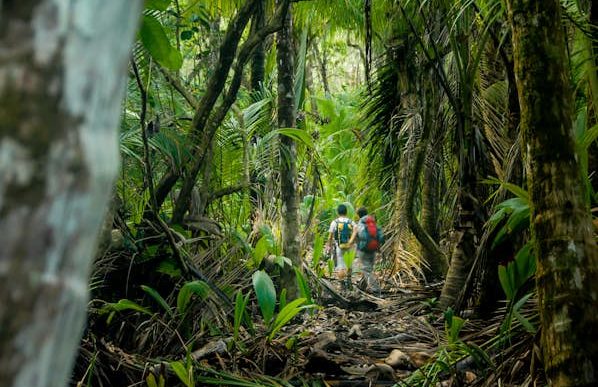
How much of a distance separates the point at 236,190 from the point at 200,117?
1.18m

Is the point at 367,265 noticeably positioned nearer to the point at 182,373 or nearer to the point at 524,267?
the point at 524,267

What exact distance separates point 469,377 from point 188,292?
192 centimetres

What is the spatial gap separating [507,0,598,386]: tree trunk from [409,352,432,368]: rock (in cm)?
198

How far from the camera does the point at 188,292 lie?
4.66m

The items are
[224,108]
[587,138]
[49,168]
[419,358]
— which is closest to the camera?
[49,168]

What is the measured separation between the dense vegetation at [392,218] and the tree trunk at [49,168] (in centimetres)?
2

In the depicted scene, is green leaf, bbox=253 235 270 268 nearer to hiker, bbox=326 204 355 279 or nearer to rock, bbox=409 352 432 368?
rock, bbox=409 352 432 368

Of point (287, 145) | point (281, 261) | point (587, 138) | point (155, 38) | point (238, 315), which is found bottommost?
point (238, 315)

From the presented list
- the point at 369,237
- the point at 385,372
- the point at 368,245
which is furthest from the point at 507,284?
the point at 369,237

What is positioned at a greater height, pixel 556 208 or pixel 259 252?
pixel 556 208

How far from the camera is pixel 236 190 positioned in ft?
21.6

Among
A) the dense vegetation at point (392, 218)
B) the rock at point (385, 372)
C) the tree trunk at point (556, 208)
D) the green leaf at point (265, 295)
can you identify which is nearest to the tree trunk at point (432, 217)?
the dense vegetation at point (392, 218)

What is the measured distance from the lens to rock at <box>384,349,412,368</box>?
4355mm

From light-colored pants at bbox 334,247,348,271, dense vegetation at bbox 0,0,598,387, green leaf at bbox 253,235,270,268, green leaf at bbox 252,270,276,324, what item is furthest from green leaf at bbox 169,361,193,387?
light-colored pants at bbox 334,247,348,271
